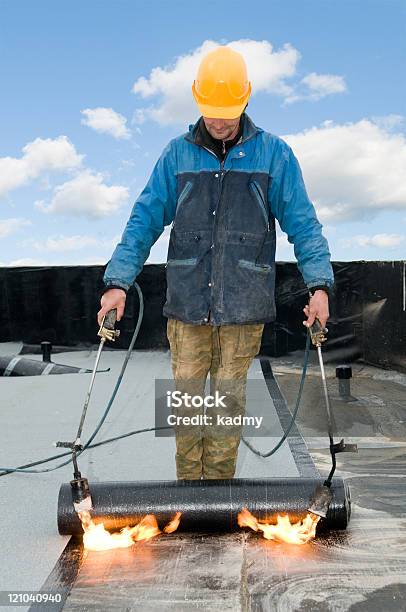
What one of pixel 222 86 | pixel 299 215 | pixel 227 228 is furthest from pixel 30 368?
pixel 222 86

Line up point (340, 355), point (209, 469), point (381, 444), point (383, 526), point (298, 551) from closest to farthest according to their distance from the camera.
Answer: point (298, 551)
point (383, 526)
point (209, 469)
point (381, 444)
point (340, 355)

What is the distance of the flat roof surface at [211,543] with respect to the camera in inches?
80.8

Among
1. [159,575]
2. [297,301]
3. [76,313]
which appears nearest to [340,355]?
[297,301]

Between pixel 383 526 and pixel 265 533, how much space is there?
55 centimetres

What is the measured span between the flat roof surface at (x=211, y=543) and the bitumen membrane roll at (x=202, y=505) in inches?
3.1

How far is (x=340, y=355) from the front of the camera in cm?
816

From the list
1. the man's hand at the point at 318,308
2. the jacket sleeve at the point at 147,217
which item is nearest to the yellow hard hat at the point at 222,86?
the jacket sleeve at the point at 147,217

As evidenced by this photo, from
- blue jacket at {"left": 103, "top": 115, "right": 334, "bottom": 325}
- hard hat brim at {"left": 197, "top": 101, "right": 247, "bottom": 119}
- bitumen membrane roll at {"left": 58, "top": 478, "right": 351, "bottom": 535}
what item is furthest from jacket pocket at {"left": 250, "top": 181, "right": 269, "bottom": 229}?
bitumen membrane roll at {"left": 58, "top": 478, "right": 351, "bottom": 535}

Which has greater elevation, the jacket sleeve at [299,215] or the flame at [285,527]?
the jacket sleeve at [299,215]

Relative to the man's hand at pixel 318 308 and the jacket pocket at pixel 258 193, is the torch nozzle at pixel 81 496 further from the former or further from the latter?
the jacket pocket at pixel 258 193

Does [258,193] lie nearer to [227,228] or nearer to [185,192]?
[227,228]

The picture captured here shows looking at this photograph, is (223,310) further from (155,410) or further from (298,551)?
(155,410)

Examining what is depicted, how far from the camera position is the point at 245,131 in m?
2.73

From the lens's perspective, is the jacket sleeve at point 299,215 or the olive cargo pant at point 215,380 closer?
the jacket sleeve at point 299,215
